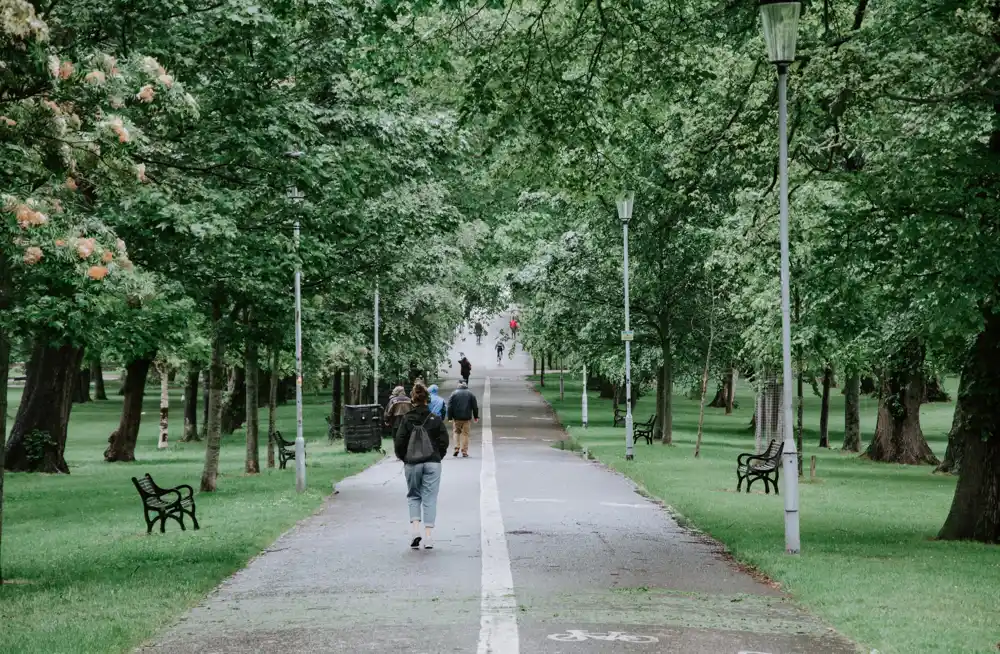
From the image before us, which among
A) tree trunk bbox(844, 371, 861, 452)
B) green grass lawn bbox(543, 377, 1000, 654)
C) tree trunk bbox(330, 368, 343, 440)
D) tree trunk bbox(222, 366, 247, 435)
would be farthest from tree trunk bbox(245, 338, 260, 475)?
tree trunk bbox(844, 371, 861, 452)

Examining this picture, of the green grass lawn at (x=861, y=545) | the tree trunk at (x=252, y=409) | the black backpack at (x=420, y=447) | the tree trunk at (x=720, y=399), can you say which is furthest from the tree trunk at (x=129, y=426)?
the tree trunk at (x=720, y=399)

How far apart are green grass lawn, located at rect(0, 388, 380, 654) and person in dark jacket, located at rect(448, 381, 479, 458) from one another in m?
2.57

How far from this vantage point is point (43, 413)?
31781 mm

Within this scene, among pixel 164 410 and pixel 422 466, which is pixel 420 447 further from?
pixel 164 410

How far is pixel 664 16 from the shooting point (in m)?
15.5

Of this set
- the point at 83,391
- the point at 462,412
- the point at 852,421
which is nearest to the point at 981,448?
the point at 462,412

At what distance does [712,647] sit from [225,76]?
11335mm

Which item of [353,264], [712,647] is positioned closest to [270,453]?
[353,264]

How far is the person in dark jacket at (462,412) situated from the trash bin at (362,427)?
17.8ft

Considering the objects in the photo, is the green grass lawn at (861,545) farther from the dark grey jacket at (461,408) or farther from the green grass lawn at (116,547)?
the green grass lawn at (116,547)

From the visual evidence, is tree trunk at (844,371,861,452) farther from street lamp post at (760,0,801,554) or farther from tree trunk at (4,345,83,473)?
street lamp post at (760,0,801,554)

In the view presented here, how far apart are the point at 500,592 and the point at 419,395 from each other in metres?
3.98

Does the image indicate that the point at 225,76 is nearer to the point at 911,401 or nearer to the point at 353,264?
the point at 353,264

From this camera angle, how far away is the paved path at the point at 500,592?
8891 mm
